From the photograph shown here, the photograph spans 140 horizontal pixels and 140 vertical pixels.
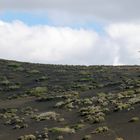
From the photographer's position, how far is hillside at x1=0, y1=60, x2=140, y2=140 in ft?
174

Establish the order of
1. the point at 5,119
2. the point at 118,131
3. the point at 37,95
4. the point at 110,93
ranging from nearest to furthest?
the point at 118,131 < the point at 5,119 < the point at 110,93 < the point at 37,95

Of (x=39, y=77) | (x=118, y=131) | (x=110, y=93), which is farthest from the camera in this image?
(x=39, y=77)

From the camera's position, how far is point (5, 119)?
206 feet

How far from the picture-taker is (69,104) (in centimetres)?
6519

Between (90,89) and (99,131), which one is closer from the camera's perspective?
(99,131)

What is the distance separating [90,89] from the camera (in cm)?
7756

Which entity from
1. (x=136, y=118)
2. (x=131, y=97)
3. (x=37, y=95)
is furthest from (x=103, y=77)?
(x=136, y=118)

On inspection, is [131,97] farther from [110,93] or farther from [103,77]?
[103,77]

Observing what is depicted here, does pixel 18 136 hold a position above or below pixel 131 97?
below

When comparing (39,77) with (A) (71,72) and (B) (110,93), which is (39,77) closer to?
(A) (71,72)

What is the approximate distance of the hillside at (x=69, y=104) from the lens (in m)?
53.1

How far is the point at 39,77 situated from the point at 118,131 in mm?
41081

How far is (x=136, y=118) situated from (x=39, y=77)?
3927 centimetres

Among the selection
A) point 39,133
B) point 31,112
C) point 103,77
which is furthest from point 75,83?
point 39,133
